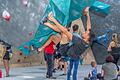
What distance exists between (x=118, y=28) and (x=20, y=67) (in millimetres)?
7287

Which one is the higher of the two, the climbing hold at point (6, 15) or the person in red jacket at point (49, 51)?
the climbing hold at point (6, 15)

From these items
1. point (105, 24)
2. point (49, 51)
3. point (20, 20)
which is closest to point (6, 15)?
point (20, 20)

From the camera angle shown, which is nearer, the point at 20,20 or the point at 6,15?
the point at 6,15

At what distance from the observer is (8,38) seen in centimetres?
2030

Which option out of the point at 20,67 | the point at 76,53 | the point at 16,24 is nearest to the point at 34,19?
the point at 16,24

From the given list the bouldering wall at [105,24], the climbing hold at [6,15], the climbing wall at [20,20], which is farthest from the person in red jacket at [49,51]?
the bouldering wall at [105,24]

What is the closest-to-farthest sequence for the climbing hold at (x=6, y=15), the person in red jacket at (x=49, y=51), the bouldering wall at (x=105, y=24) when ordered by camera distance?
the person in red jacket at (x=49, y=51) → the climbing hold at (x=6, y=15) → the bouldering wall at (x=105, y=24)

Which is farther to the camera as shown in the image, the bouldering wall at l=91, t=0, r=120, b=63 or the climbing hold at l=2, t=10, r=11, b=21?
the bouldering wall at l=91, t=0, r=120, b=63

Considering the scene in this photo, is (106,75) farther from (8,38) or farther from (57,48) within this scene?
(8,38)

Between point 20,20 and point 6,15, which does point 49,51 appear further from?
point 20,20

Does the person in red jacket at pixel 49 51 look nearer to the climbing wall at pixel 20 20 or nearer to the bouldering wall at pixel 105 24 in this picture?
the climbing wall at pixel 20 20

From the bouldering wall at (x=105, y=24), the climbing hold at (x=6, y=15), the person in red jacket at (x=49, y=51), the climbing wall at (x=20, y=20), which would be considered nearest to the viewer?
the person in red jacket at (x=49, y=51)

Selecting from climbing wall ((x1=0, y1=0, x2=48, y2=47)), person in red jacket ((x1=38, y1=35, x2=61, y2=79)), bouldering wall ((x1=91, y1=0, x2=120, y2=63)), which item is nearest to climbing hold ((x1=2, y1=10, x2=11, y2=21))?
climbing wall ((x1=0, y1=0, x2=48, y2=47))

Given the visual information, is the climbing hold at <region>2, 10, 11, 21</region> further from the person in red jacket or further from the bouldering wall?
the bouldering wall
